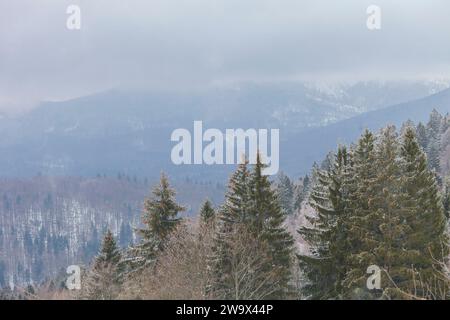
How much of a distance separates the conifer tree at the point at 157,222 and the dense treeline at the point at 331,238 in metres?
0.41

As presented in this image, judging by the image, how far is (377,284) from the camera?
75.2 ft

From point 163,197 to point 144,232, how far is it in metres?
2.10

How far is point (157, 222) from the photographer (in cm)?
3069

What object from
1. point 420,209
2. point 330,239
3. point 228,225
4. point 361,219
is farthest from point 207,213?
point 420,209

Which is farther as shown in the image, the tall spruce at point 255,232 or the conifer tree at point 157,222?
the conifer tree at point 157,222

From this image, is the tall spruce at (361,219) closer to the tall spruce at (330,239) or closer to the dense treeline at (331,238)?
the dense treeline at (331,238)

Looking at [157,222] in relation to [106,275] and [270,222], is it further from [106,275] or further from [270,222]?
[270,222]

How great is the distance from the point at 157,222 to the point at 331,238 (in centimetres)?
944

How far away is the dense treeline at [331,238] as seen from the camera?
80.3ft

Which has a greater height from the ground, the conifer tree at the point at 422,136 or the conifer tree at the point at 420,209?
the conifer tree at the point at 422,136

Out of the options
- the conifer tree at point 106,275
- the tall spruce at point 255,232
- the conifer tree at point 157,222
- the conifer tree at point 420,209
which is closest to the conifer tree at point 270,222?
the tall spruce at point 255,232

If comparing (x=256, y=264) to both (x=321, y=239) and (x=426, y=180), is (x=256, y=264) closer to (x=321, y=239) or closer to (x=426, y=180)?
(x=321, y=239)

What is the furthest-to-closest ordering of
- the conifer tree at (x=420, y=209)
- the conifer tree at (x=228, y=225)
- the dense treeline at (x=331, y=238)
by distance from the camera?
the conifer tree at (x=228, y=225)
the conifer tree at (x=420, y=209)
the dense treeline at (x=331, y=238)
